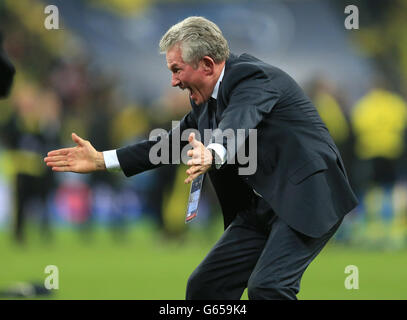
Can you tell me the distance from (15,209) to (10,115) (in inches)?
67.3

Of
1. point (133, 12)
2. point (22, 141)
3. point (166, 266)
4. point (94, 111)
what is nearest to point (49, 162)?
point (166, 266)

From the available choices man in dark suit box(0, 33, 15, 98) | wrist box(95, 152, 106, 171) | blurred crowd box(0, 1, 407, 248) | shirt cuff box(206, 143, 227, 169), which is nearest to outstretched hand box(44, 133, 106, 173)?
wrist box(95, 152, 106, 171)

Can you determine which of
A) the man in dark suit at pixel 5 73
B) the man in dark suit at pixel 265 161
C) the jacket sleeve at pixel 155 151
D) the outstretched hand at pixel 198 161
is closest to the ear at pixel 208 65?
the man in dark suit at pixel 265 161

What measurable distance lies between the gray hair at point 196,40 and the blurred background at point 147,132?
4039mm

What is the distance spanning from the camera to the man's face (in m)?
4.73

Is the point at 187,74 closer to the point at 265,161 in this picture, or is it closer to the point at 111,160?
the point at 265,161

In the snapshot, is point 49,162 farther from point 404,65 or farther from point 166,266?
point 404,65

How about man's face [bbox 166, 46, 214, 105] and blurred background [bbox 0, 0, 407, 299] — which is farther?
blurred background [bbox 0, 0, 407, 299]

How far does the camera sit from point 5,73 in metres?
4.59

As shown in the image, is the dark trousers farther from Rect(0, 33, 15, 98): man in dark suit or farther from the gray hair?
Rect(0, 33, 15, 98): man in dark suit

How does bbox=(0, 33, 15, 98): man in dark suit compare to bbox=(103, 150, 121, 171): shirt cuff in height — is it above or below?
above

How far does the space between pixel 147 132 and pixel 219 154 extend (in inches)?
421

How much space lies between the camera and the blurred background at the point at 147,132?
35.6 feet

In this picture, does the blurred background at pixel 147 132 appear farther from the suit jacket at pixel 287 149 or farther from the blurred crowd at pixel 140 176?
the suit jacket at pixel 287 149
